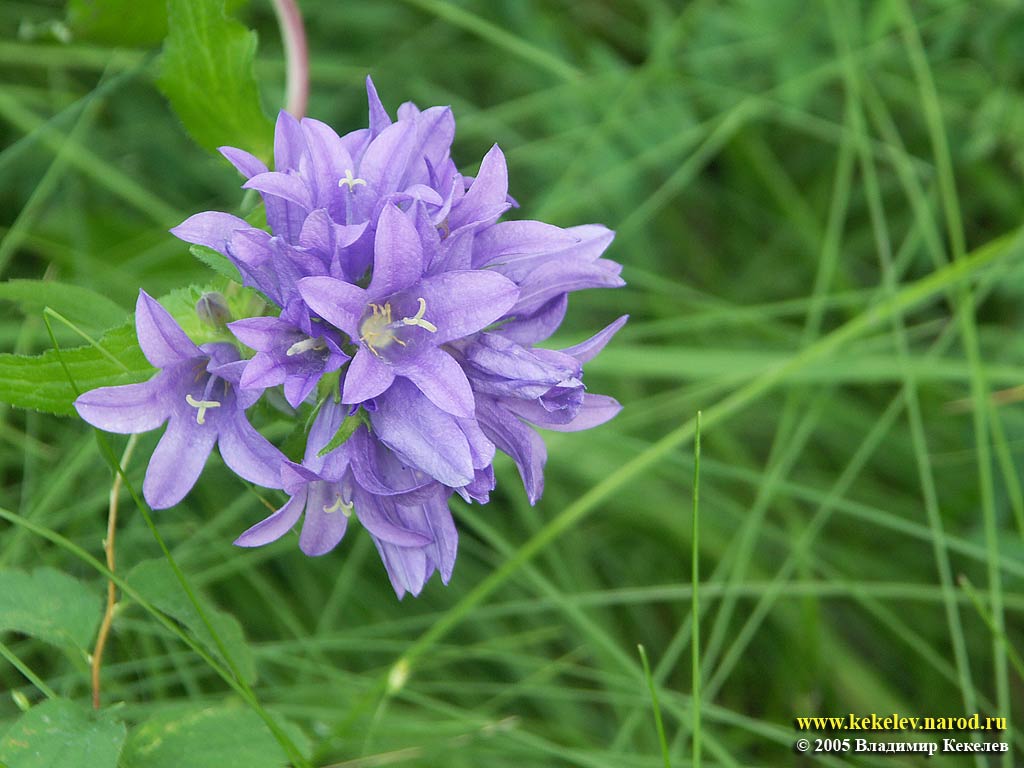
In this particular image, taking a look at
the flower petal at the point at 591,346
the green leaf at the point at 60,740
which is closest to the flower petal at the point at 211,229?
the flower petal at the point at 591,346

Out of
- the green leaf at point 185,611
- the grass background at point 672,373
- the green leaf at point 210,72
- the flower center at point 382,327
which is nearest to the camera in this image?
the flower center at point 382,327

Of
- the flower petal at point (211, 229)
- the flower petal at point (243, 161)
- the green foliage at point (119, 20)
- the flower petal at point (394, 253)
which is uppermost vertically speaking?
the green foliage at point (119, 20)

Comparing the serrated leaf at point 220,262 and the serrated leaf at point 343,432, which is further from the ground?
the serrated leaf at point 220,262

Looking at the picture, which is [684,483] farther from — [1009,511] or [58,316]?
[58,316]

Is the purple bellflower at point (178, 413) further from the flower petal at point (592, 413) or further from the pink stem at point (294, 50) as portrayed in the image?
the pink stem at point (294, 50)

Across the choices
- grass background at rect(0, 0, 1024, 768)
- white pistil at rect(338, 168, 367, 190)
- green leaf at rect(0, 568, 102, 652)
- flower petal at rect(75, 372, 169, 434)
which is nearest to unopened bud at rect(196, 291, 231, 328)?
flower petal at rect(75, 372, 169, 434)

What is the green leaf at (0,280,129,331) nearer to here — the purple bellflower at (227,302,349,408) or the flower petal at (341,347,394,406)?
the purple bellflower at (227,302,349,408)

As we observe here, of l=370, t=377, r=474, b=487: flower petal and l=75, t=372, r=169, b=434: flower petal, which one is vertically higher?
l=75, t=372, r=169, b=434: flower petal

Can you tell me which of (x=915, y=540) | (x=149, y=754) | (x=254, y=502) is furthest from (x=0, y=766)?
(x=915, y=540)
